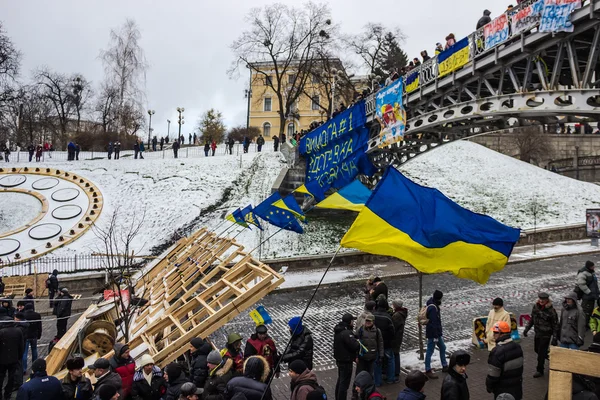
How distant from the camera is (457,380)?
5.33 metres

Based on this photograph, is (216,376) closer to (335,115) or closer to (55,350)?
(55,350)

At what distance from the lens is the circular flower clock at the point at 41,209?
23.3 metres

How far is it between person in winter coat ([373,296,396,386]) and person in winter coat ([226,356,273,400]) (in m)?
3.04

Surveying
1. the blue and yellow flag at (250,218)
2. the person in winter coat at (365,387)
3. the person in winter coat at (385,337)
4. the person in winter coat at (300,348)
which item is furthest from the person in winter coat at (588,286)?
the blue and yellow flag at (250,218)

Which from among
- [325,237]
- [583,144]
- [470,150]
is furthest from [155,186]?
[583,144]

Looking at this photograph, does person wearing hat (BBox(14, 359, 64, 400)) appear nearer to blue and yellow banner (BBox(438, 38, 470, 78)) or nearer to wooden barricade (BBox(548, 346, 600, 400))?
wooden barricade (BBox(548, 346, 600, 400))

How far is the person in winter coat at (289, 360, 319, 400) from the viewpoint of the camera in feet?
17.0

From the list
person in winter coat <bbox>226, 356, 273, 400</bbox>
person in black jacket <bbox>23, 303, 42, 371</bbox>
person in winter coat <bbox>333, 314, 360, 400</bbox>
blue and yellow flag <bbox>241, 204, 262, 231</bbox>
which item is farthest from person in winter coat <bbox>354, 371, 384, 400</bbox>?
blue and yellow flag <bbox>241, 204, 262, 231</bbox>

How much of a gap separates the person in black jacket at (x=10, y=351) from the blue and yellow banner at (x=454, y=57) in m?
15.1

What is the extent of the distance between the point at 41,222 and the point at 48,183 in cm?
532

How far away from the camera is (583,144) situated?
47312 millimetres

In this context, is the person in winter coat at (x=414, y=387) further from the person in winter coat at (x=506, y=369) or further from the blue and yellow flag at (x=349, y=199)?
the blue and yellow flag at (x=349, y=199)

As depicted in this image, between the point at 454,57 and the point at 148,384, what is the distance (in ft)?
49.6

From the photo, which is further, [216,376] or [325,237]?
[325,237]
